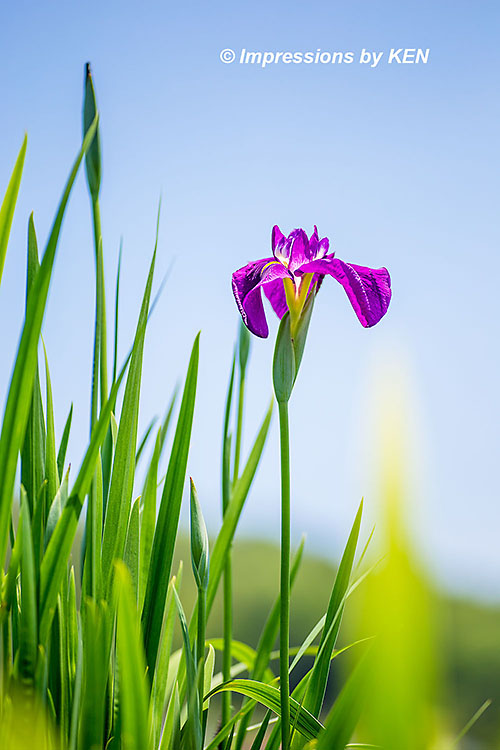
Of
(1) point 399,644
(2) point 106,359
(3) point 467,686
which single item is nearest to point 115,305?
(2) point 106,359

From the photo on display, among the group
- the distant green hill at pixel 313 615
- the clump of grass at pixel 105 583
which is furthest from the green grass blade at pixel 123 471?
the distant green hill at pixel 313 615

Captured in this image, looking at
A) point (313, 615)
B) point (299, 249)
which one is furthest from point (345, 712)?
point (313, 615)

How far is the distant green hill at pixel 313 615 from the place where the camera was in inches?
75.7

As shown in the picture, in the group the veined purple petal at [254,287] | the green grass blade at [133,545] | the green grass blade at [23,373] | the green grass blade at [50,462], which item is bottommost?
the green grass blade at [133,545]

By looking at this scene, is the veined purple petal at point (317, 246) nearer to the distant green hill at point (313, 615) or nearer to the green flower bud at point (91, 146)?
the green flower bud at point (91, 146)

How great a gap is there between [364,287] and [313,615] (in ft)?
6.42

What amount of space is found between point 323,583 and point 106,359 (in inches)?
85.7

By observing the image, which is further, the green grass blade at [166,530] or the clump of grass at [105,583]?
the green grass blade at [166,530]

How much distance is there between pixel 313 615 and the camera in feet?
7.17

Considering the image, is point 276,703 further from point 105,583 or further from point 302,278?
point 302,278

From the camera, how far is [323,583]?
8.02 ft

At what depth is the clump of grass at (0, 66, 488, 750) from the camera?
0.32 m

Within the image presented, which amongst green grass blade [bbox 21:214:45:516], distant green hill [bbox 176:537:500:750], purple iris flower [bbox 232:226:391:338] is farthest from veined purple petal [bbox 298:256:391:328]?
distant green hill [bbox 176:537:500:750]

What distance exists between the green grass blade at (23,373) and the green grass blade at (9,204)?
0.05 meters
